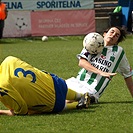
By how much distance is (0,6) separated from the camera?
23109mm

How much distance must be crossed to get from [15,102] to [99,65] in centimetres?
151

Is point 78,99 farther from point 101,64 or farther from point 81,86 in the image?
point 101,64

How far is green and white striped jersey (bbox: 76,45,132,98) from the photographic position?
25.2ft

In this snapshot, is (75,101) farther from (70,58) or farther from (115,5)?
(115,5)

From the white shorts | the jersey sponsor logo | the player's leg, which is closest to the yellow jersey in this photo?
the player's leg

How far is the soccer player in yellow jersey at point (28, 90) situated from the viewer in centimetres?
668

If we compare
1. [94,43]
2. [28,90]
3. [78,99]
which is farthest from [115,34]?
Result: [28,90]

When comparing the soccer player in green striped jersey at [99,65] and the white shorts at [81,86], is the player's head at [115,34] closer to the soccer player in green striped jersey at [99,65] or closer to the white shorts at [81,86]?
the soccer player in green striped jersey at [99,65]

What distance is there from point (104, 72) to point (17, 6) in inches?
688

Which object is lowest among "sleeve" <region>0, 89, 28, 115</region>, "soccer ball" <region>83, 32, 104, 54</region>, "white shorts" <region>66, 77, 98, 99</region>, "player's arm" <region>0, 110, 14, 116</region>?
"player's arm" <region>0, 110, 14, 116</region>

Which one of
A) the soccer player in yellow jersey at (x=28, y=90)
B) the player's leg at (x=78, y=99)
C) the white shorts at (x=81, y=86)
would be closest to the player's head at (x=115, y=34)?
the white shorts at (x=81, y=86)

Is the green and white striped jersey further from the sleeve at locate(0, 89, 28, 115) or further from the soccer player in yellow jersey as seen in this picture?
the sleeve at locate(0, 89, 28, 115)

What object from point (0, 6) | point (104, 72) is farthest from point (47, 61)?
point (0, 6)

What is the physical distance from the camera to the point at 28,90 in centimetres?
670
